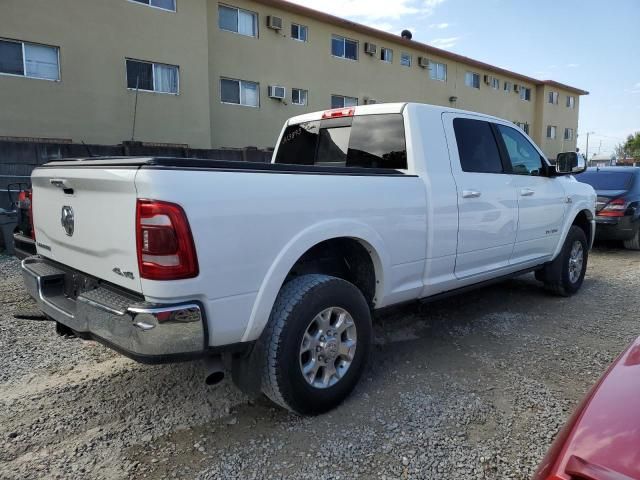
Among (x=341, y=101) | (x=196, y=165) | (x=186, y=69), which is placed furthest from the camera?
(x=341, y=101)

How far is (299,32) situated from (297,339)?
58.0 ft

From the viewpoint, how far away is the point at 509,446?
2.66 meters

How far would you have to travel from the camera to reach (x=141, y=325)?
224 centimetres

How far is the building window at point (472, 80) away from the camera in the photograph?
1042 inches

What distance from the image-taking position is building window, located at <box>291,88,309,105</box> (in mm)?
18406

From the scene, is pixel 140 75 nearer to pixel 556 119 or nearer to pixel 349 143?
pixel 349 143

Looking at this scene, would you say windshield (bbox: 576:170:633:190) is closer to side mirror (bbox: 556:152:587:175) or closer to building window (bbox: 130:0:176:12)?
side mirror (bbox: 556:152:587:175)

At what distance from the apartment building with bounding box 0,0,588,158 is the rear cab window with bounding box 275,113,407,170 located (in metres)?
10.4

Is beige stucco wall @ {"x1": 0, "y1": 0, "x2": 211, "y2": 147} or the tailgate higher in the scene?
beige stucco wall @ {"x1": 0, "y1": 0, "x2": 211, "y2": 147}

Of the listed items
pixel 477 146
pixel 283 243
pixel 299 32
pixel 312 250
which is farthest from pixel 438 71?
pixel 283 243

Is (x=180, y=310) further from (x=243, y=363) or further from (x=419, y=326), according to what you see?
(x=419, y=326)

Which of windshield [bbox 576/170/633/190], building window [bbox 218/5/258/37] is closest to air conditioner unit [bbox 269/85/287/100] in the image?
building window [bbox 218/5/258/37]

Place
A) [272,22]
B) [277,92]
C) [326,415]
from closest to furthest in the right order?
1. [326,415]
2. [272,22]
3. [277,92]

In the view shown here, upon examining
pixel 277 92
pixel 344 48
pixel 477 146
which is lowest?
pixel 477 146
